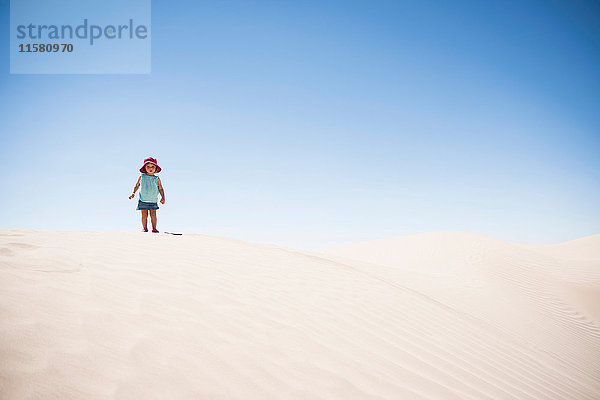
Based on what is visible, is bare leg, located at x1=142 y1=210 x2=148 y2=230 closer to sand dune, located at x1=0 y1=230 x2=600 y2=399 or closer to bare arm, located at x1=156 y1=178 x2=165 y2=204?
bare arm, located at x1=156 y1=178 x2=165 y2=204

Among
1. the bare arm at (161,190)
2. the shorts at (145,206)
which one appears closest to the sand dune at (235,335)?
the shorts at (145,206)

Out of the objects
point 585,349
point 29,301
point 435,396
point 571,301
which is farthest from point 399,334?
point 571,301

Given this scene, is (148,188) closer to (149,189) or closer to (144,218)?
(149,189)

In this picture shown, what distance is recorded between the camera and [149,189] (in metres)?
6.80

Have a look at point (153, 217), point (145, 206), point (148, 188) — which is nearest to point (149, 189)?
point (148, 188)

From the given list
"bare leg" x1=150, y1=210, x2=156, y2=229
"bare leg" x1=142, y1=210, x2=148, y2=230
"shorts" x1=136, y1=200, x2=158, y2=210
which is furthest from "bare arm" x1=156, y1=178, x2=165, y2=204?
"bare leg" x1=142, y1=210, x2=148, y2=230

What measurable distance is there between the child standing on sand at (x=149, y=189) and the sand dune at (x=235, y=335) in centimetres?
167

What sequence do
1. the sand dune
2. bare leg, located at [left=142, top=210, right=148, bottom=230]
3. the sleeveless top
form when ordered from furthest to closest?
bare leg, located at [left=142, top=210, right=148, bottom=230]
the sleeveless top
the sand dune

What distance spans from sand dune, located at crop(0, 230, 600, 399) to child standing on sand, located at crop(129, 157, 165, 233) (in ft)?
5.49

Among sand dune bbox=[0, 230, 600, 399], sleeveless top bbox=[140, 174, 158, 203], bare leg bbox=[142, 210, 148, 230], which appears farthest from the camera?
bare leg bbox=[142, 210, 148, 230]

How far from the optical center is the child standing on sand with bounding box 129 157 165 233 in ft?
22.2

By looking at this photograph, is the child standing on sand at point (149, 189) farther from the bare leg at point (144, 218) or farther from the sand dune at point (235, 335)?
the sand dune at point (235, 335)

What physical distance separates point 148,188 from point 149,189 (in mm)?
32

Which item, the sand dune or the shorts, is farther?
the shorts
